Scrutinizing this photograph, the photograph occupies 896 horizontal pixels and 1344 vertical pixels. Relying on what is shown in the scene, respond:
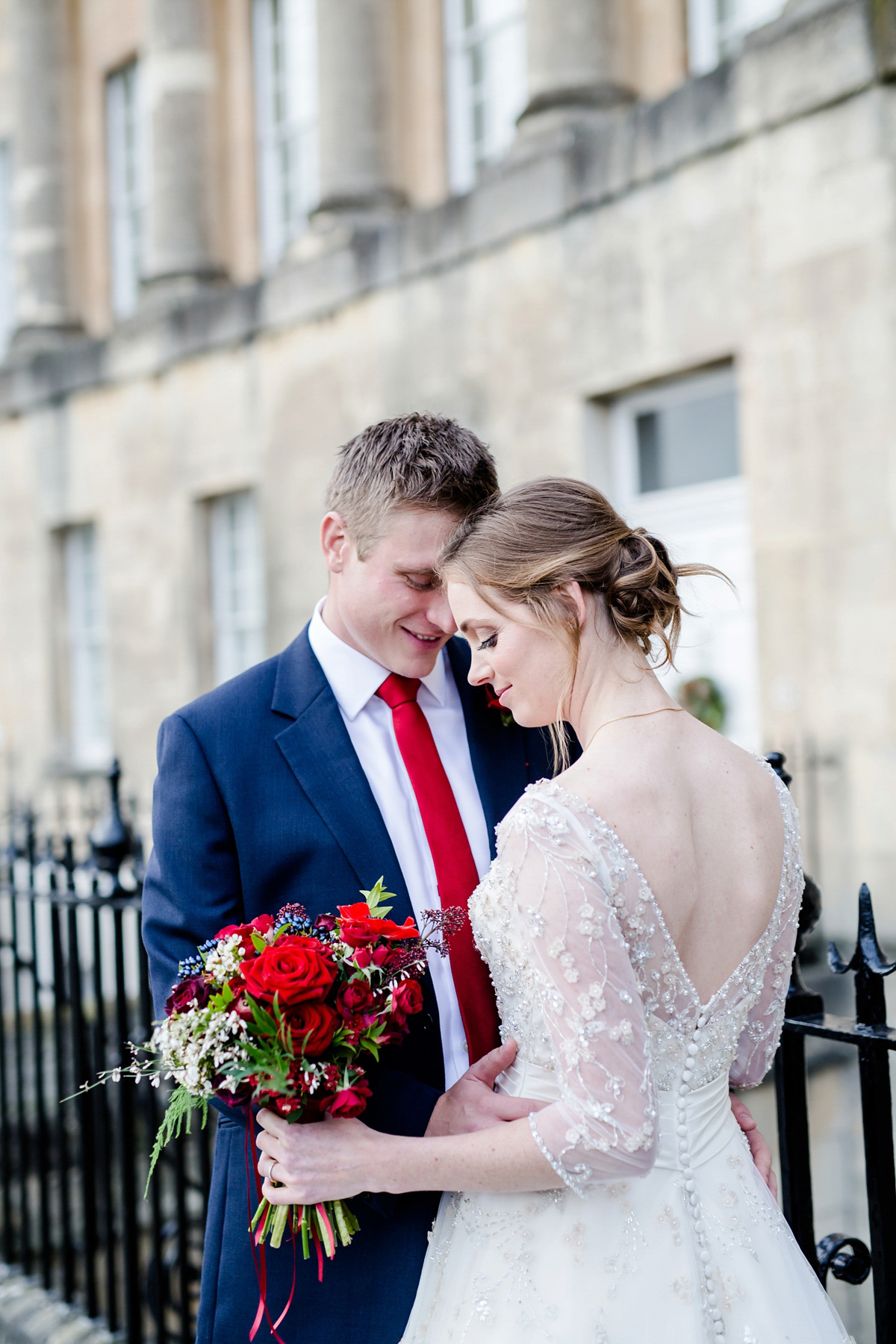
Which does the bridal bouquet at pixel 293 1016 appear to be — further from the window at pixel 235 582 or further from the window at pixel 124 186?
the window at pixel 124 186

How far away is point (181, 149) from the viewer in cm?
1277

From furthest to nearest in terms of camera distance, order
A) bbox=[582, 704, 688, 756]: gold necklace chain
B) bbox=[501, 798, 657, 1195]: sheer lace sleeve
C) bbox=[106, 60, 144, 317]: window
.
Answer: bbox=[106, 60, 144, 317]: window < bbox=[582, 704, 688, 756]: gold necklace chain < bbox=[501, 798, 657, 1195]: sheer lace sleeve

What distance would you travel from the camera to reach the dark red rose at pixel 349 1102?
6.00ft

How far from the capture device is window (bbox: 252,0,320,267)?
40.6ft

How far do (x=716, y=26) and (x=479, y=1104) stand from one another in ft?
28.7

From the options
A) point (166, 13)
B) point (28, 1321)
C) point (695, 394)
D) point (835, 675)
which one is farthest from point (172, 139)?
point (28, 1321)

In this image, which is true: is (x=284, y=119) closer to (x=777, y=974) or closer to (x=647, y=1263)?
(x=777, y=974)

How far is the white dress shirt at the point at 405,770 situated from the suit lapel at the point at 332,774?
0.10 ft

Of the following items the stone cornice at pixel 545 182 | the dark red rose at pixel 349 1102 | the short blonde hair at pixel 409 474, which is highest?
Result: the stone cornice at pixel 545 182

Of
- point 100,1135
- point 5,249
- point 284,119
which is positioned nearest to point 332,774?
point 100,1135

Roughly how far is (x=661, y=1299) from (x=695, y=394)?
7472mm

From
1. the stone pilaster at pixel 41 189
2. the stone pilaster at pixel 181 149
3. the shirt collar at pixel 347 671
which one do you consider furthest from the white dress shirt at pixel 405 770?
the stone pilaster at pixel 41 189

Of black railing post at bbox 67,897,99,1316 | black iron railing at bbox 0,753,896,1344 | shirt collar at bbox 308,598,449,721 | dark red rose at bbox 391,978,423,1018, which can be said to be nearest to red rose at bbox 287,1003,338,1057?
dark red rose at bbox 391,978,423,1018

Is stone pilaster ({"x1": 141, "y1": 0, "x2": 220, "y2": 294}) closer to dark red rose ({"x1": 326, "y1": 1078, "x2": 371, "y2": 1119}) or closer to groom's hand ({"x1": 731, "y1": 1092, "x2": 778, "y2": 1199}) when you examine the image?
groom's hand ({"x1": 731, "y1": 1092, "x2": 778, "y2": 1199})
